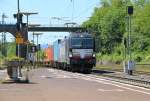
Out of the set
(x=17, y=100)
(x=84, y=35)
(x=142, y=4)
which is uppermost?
(x=142, y=4)

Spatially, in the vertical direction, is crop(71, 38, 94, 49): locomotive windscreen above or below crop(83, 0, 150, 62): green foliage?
below

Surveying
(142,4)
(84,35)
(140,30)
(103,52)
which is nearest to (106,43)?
(103,52)

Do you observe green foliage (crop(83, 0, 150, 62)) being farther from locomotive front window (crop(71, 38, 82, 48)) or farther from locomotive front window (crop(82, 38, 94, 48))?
locomotive front window (crop(71, 38, 82, 48))

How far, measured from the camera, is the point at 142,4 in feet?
401

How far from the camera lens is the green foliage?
108 metres

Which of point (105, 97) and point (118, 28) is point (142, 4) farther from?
point (105, 97)

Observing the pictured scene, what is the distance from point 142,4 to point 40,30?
149 feet

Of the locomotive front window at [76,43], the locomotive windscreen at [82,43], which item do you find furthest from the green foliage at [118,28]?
the locomotive front window at [76,43]

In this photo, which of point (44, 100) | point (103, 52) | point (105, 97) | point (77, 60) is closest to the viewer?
point (44, 100)

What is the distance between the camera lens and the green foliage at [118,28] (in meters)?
108

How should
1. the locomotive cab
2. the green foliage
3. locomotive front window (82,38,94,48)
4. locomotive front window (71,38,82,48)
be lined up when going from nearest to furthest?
the locomotive cab < locomotive front window (82,38,94,48) < locomotive front window (71,38,82,48) < the green foliage

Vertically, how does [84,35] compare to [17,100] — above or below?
above

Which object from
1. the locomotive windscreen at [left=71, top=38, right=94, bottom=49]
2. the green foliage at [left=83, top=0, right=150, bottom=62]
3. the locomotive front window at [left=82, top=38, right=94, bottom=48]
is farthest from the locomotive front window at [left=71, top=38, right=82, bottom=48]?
the green foliage at [left=83, top=0, right=150, bottom=62]

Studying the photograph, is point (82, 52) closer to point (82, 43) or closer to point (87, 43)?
point (82, 43)
